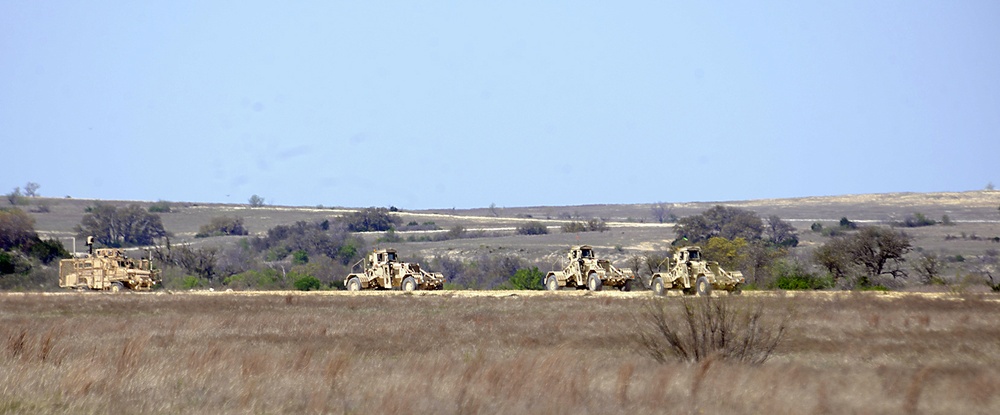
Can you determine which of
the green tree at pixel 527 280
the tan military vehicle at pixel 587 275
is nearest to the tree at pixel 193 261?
the green tree at pixel 527 280

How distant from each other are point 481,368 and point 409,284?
32.8 m

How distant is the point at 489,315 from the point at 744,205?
406ft

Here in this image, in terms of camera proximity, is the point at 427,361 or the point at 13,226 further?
the point at 13,226

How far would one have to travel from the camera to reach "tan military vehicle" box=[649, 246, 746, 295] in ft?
120

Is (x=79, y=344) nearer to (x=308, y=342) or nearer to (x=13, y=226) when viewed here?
(x=308, y=342)

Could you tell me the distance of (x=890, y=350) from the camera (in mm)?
17141

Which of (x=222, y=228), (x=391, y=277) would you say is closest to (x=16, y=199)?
(x=222, y=228)

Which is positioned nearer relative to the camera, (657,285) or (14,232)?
(657,285)

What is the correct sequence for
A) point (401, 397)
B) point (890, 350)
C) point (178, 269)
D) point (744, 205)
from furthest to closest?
point (744, 205) → point (178, 269) → point (890, 350) → point (401, 397)

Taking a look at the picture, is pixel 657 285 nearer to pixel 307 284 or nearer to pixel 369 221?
pixel 307 284

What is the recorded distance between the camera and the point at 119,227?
3957 inches

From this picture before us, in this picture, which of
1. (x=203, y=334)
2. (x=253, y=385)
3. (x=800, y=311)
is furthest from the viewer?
(x=800, y=311)

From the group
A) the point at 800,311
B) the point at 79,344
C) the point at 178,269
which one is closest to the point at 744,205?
the point at 178,269

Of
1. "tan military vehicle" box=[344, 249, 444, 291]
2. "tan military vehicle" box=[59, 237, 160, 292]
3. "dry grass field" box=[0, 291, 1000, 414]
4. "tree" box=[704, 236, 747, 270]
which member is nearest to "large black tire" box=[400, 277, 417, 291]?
"tan military vehicle" box=[344, 249, 444, 291]
